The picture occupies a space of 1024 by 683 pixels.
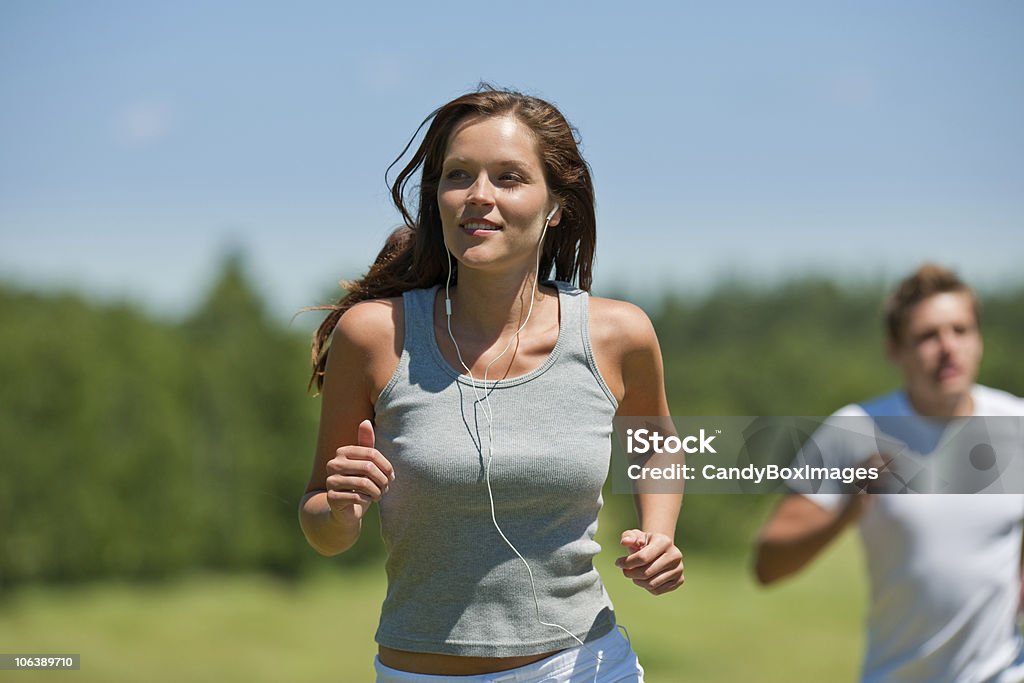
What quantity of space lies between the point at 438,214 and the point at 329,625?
6.34 meters

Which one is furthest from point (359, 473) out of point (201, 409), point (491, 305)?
point (201, 409)

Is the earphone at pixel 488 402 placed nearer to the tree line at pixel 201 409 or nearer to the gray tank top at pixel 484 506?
the gray tank top at pixel 484 506

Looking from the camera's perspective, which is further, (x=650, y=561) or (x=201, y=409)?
(x=201, y=409)

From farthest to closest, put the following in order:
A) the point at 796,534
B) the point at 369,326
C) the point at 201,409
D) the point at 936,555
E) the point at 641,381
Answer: the point at 201,409 < the point at 936,555 < the point at 796,534 < the point at 641,381 < the point at 369,326

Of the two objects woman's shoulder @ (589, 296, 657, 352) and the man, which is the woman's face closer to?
woman's shoulder @ (589, 296, 657, 352)

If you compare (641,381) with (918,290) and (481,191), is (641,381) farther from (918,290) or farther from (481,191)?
(918,290)

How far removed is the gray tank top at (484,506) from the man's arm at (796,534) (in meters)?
0.46

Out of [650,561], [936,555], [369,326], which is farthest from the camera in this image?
[936,555]

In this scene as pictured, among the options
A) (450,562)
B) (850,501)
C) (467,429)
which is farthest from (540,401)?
(850,501)

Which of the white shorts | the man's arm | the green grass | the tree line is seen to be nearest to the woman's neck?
the white shorts

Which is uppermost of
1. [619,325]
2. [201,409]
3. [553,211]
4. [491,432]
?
[201,409]

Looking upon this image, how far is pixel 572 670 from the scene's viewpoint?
1.77 m

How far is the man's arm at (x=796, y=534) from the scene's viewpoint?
79.4 inches

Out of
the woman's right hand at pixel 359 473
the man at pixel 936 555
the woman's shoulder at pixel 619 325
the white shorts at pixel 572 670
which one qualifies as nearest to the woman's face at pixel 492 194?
the woman's shoulder at pixel 619 325
